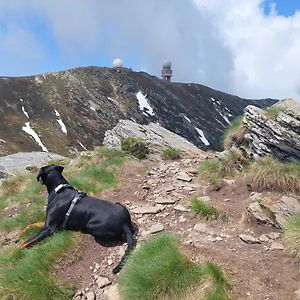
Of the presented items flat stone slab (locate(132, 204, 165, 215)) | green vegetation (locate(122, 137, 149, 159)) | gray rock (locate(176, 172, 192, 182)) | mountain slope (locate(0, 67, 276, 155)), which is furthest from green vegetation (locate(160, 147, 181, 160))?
mountain slope (locate(0, 67, 276, 155))

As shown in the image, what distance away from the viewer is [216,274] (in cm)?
594

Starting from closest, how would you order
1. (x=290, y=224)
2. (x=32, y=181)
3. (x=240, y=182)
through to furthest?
(x=290, y=224) → (x=240, y=182) → (x=32, y=181)

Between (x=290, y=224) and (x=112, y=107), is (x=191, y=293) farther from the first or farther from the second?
(x=112, y=107)

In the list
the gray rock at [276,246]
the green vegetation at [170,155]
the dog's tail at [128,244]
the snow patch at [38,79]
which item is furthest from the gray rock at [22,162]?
the snow patch at [38,79]

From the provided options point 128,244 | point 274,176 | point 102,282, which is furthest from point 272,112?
point 102,282

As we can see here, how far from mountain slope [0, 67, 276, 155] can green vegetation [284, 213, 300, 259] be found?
→ 85103 mm

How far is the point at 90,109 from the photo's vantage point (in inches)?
4806

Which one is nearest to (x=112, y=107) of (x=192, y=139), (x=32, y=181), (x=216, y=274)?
(x=192, y=139)

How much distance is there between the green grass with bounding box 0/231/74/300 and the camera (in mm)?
6300

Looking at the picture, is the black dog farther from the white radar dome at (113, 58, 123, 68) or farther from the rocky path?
the white radar dome at (113, 58, 123, 68)

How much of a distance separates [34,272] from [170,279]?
2287mm

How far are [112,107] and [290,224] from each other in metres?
122

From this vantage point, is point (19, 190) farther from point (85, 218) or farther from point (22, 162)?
point (85, 218)

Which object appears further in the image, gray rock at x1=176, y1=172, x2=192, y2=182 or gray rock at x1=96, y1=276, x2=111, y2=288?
gray rock at x1=176, y1=172, x2=192, y2=182
